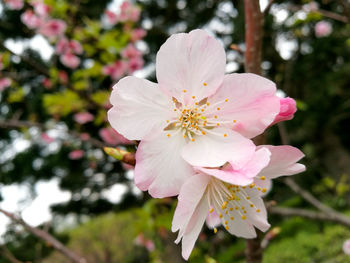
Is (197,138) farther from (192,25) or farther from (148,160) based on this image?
(192,25)

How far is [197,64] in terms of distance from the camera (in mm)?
632

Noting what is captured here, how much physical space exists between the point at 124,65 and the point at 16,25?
14.0 ft

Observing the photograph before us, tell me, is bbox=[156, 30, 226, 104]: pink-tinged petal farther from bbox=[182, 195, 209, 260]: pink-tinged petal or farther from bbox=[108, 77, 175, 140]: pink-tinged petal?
bbox=[182, 195, 209, 260]: pink-tinged petal

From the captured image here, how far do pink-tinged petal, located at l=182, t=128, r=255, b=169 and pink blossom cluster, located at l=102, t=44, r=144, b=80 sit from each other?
344 centimetres

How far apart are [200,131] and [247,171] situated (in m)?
0.21

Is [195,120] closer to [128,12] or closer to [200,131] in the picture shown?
[200,131]

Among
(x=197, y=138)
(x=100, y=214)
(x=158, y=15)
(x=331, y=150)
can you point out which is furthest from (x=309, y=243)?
(x=100, y=214)

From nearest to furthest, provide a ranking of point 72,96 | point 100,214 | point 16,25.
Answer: point 72,96, point 16,25, point 100,214

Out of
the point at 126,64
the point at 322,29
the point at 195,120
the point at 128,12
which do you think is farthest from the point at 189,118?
the point at 322,29

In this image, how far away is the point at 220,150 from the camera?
0.60m

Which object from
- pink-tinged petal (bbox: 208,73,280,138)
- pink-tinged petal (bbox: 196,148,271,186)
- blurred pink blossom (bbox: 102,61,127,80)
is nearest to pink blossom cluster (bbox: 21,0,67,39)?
blurred pink blossom (bbox: 102,61,127,80)

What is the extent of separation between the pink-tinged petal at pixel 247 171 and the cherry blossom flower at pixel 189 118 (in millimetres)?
15

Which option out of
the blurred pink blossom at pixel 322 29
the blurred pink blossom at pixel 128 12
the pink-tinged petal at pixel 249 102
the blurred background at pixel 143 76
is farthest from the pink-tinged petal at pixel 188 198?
the blurred pink blossom at pixel 322 29

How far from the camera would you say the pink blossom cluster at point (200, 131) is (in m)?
0.55
